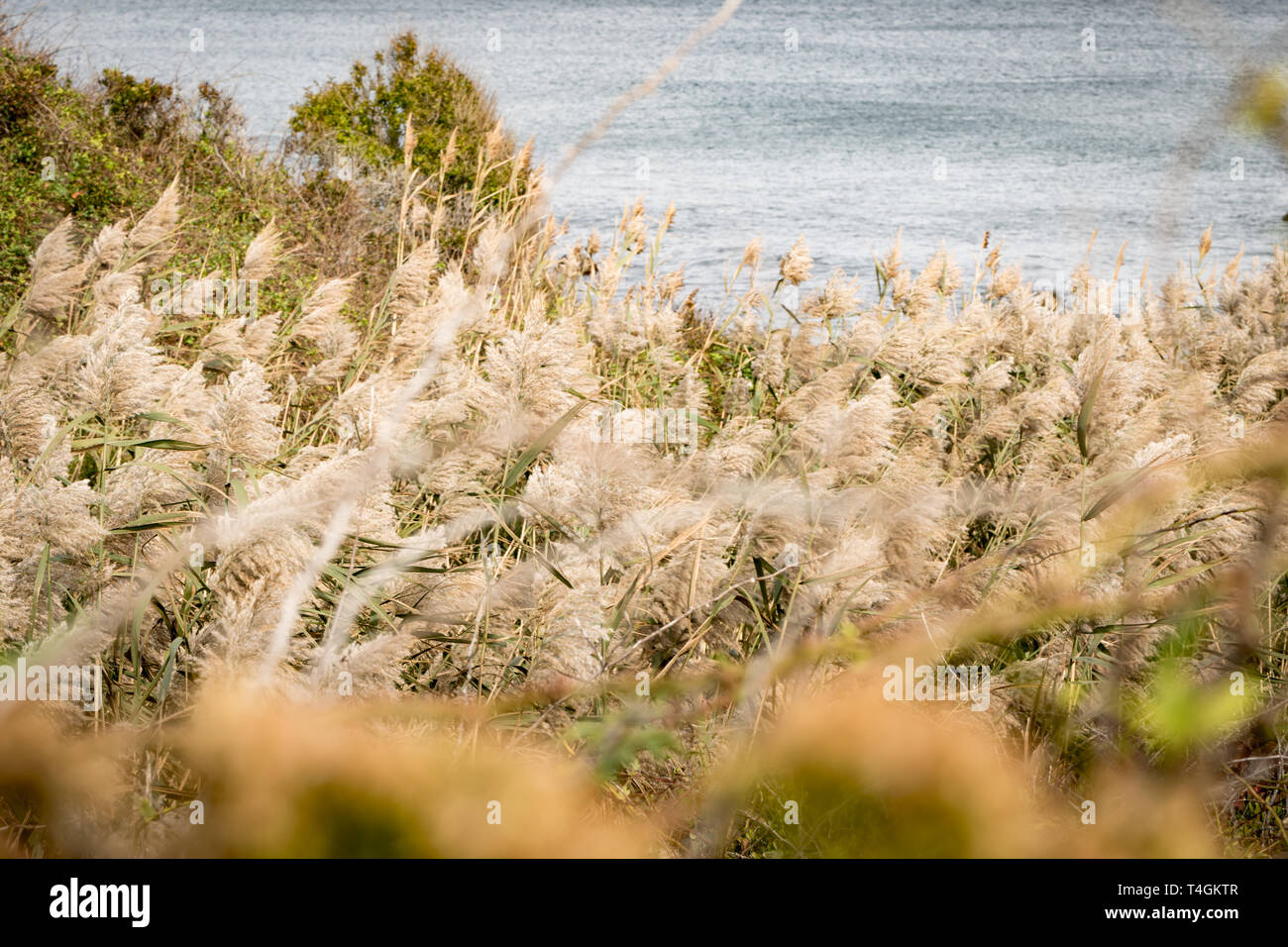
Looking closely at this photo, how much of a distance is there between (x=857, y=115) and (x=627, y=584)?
1284 centimetres

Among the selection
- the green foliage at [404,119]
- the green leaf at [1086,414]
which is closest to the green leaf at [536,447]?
the green leaf at [1086,414]

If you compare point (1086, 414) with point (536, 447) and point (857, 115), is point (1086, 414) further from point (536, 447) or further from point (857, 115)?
point (857, 115)

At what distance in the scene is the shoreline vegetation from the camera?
0.37m

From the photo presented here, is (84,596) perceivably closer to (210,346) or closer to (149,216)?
(210,346)

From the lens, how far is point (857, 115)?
1333 centimetres

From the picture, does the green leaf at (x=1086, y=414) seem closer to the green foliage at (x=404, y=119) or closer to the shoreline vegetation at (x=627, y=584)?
the shoreline vegetation at (x=627, y=584)

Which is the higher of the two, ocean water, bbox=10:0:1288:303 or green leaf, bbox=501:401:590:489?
ocean water, bbox=10:0:1288:303

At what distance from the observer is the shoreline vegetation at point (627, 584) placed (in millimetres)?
371

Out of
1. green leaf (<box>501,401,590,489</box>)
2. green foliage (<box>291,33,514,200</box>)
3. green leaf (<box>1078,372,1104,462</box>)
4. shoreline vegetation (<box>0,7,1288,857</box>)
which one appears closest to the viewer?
shoreline vegetation (<box>0,7,1288,857</box>)

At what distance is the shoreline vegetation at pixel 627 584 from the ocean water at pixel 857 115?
0.36 metres

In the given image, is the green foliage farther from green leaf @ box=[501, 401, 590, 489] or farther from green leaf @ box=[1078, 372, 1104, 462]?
green leaf @ box=[1078, 372, 1104, 462]

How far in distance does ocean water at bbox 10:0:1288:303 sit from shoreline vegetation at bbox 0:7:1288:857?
1.19 ft

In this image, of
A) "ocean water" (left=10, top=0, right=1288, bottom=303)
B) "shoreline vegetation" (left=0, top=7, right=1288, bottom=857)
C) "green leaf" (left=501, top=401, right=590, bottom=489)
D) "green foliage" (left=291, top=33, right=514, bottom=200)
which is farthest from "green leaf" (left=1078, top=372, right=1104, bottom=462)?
"green foliage" (left=291, top=33, right=514, bottom=200)
